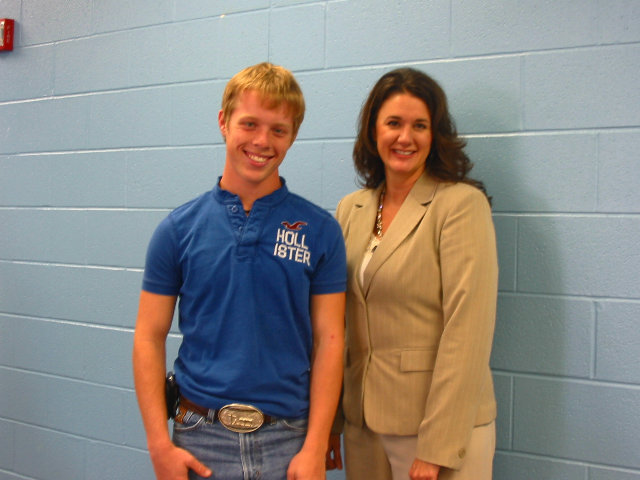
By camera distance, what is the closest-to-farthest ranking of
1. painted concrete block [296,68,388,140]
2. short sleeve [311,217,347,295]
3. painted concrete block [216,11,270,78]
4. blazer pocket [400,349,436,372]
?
short sleeve [311,217,347,295], blazer pocket [400,349,436,372], painted concrete block [296,68,388,140], painted concrete block [216,11,270,78]

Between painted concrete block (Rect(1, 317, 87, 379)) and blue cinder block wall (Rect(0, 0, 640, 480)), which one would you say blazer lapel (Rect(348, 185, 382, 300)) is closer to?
blue cinder block wall (Rect(0, 0, 640, 480))

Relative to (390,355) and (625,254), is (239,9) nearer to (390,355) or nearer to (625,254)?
(390,355)

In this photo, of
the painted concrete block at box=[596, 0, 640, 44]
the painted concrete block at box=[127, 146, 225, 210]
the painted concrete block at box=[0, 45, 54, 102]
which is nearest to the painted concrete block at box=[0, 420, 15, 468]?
the painted concrete block at box=[127, 146, 225, 210]

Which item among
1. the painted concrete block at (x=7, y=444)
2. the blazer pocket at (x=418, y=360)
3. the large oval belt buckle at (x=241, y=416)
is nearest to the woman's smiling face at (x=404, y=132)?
the blazer pocket at (x=418, y=360)

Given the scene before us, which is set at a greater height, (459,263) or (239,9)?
(239,9)

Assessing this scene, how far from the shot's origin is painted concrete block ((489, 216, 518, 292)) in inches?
67.2

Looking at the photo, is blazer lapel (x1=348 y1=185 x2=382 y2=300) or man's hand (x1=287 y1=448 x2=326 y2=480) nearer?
man's hand (x1=287 y1=448 x2=326 y2=480)

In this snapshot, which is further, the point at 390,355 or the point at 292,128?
the point at 390,355

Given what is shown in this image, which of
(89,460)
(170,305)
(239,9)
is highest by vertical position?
(239,9)

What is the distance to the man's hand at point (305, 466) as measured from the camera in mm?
1268

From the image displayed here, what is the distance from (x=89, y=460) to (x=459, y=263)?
1.80m

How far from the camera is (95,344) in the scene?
238 cm

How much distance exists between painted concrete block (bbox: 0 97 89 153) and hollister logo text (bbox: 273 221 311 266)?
142 cm

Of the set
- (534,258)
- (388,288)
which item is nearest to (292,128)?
(388,288)
